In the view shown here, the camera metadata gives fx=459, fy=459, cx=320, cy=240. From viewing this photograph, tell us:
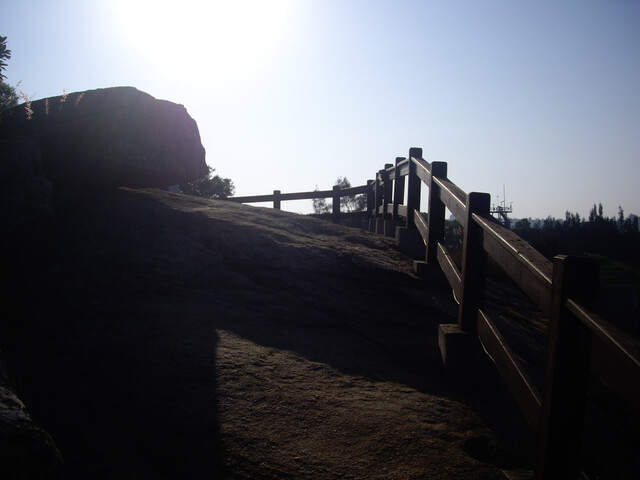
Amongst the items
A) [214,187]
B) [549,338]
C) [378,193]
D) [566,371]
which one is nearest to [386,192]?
[378,193]

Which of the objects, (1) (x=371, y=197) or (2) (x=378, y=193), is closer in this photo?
(2) (x=378, y=193)

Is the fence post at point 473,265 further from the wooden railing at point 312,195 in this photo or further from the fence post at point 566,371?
the wooden railing at point 312,195

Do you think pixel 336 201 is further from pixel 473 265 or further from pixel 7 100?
pixel 473 265

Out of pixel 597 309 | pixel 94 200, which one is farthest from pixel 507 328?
pixel 94 200

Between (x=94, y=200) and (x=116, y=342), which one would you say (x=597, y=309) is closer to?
(x=116, y=342)

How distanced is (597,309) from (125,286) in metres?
3.73

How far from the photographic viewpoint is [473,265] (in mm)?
3539

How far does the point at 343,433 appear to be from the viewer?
2.62 metres

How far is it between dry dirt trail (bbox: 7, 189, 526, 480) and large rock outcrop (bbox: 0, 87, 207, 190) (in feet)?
1.45

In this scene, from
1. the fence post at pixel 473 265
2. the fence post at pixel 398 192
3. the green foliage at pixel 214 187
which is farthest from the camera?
the green foliage at pixel 214 187

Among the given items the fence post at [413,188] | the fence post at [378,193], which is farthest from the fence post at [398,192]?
the fence post at [378,193]

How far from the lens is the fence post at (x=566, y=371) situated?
195cm

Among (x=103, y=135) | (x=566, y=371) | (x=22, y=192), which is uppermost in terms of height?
(x=103, y=135)

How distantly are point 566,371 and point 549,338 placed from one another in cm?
16
